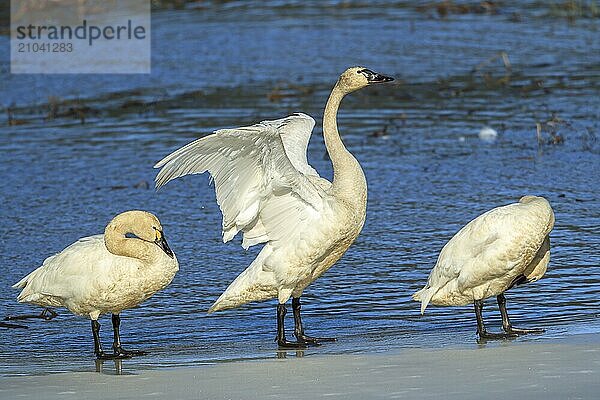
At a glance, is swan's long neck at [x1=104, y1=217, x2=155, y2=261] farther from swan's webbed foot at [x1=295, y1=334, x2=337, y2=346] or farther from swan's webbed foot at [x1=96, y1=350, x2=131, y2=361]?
swan's webbed foot at [x1=295, y1=334, x2=337, y2=346]

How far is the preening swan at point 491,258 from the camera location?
777cm

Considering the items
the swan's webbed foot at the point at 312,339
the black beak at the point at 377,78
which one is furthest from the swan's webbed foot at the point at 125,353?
the black beak at the point at 377,78

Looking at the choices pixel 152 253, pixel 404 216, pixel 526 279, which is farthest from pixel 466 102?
pixel 152 253

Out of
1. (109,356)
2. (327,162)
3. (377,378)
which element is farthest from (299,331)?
(327,162)

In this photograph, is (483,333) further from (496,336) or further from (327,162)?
(327,162)

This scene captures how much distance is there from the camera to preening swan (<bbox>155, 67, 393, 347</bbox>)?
26.6 feet

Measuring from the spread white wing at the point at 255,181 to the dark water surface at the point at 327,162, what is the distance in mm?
739

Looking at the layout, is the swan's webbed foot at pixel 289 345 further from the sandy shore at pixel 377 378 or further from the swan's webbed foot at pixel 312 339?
the sandy shore at pixel 377 378

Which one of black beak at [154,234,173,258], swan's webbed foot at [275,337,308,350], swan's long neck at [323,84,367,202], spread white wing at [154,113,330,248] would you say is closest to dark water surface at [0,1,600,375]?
swan's webbed foot at [275,337,308,350]

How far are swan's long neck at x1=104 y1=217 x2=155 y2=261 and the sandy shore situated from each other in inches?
39.5

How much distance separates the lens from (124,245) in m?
7.80

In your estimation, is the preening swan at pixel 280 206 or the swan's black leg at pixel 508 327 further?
the preening swan at pixel 280 206

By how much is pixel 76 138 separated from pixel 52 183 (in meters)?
1.88

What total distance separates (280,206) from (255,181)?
0.24 meters
